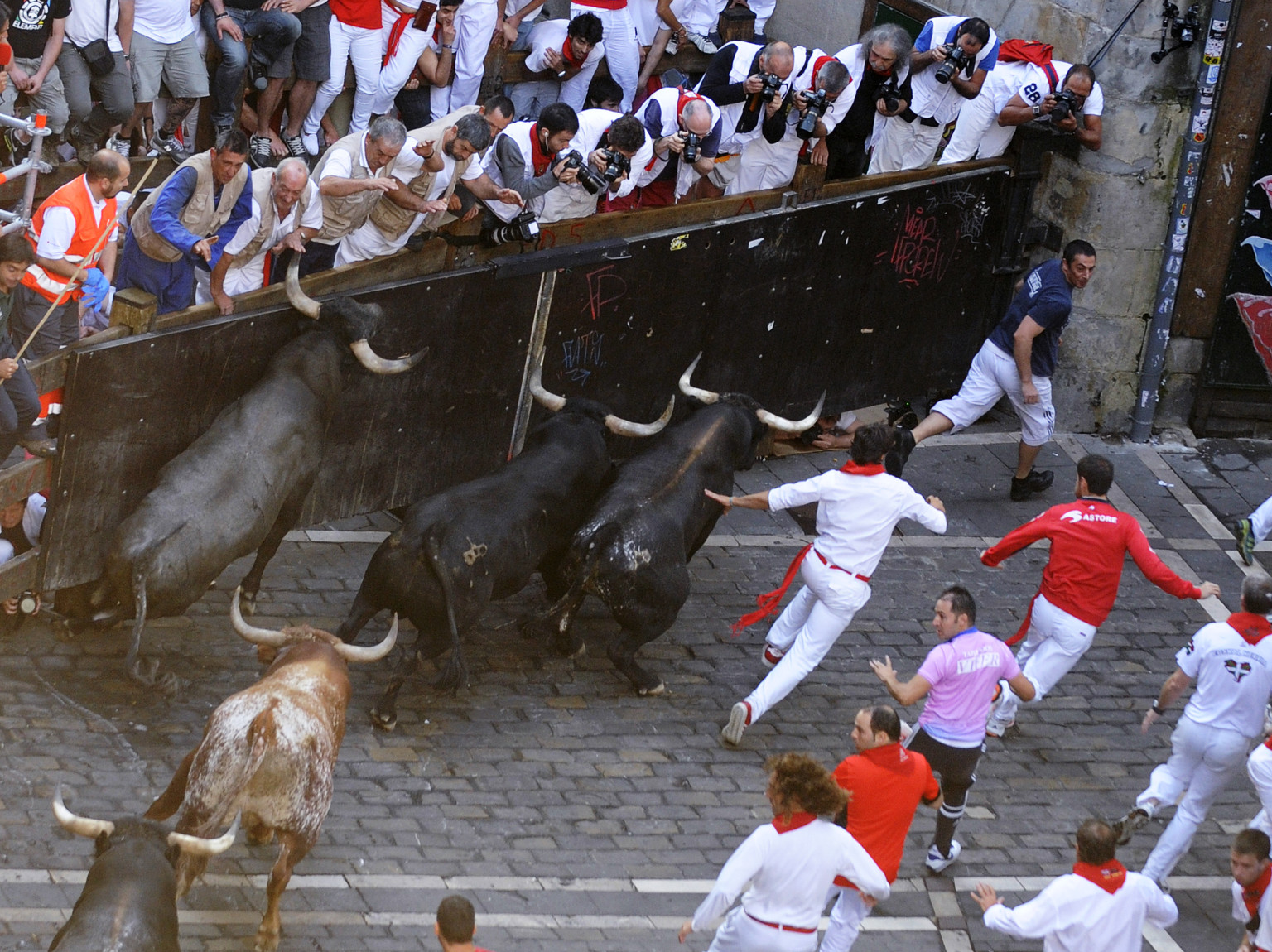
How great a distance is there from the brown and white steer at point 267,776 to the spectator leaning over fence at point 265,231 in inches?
120

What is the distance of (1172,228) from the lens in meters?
14.3

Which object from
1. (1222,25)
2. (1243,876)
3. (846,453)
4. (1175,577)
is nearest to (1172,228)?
(1222,25)

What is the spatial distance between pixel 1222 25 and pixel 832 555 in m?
6.33

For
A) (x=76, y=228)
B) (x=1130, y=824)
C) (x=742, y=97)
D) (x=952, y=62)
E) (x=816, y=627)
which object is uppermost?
(x=952, y=62)

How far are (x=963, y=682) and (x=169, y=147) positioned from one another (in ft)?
25.4

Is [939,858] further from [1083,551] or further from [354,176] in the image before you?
[354,176]

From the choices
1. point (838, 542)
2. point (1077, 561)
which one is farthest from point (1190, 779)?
point (838, 542)

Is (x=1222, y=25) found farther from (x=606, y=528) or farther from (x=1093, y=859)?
(x=1093, y=859)

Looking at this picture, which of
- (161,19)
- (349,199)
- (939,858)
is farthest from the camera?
(161,19)

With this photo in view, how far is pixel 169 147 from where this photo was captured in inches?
524

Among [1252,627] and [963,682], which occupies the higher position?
[1252,627]

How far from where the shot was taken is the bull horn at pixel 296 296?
10.7m

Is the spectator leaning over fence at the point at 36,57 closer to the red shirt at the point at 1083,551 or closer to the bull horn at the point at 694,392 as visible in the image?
the bull horn at the point at 694,392

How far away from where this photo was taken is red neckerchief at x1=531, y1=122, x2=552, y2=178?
12195 mm
